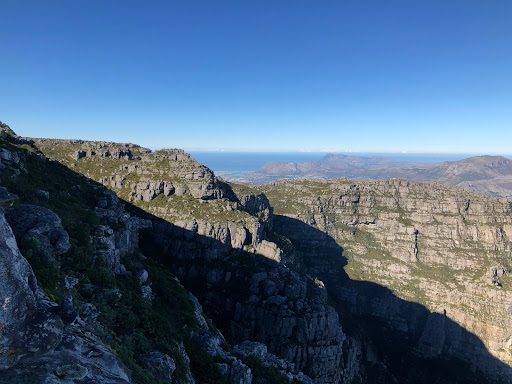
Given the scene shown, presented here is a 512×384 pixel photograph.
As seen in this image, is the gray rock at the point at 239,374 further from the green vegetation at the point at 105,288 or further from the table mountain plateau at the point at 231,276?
the green vegetation at the point at 105,288

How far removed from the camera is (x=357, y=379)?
6838cm

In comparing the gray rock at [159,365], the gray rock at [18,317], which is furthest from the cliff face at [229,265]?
the gray rock at [18,317]

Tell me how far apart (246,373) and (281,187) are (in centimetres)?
14308

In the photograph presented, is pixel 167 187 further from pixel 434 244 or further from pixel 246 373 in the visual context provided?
pixel 434 244

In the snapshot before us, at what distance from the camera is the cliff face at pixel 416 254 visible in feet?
313

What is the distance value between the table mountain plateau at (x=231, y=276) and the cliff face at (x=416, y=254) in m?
0.63

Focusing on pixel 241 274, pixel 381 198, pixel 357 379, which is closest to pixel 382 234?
pixel 381 198

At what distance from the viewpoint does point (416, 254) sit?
12638 cm

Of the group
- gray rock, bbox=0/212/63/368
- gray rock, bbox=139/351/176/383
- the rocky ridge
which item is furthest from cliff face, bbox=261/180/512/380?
gray rock, bbox=0/212/63/368

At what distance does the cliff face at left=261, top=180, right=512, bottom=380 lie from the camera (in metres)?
95.4

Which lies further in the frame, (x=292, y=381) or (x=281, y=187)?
(x=281, y=187)

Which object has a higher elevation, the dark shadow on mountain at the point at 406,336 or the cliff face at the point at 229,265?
the cliff face at the point at 229,265

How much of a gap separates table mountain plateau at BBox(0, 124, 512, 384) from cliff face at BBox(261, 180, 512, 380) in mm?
627

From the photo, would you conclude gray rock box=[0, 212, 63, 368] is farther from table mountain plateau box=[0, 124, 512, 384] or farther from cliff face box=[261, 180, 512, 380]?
cliff face box=[261, 180, 512, 380]
